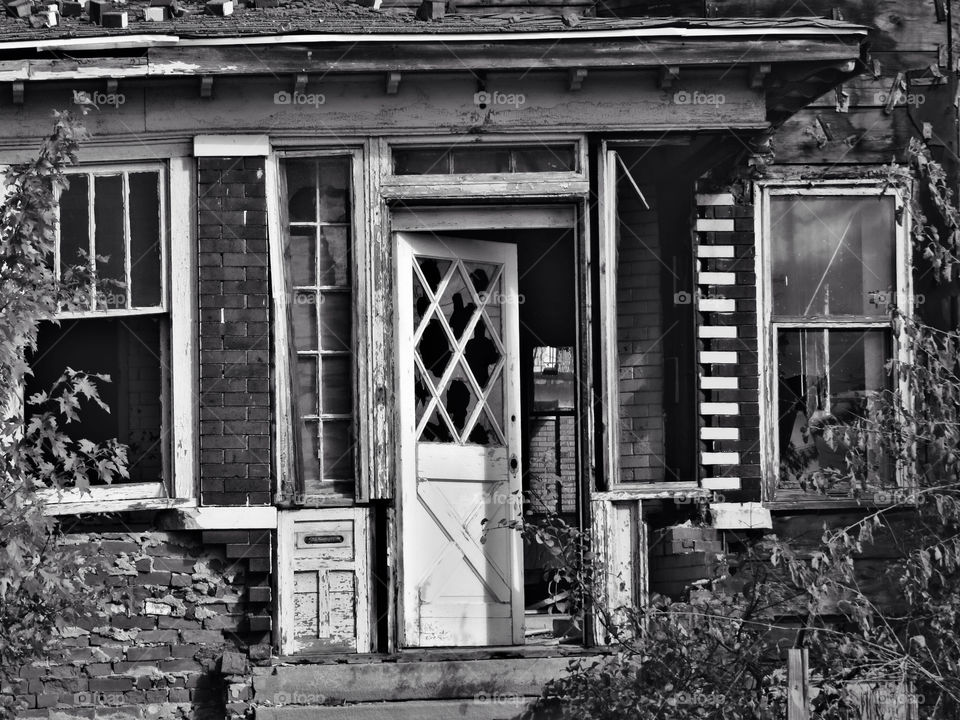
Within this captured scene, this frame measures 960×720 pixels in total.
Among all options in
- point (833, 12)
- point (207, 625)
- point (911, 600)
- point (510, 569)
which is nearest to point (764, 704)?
point (911, 600)

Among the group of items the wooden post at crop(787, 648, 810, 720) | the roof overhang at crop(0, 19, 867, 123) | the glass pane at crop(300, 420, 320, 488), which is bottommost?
the wooden post at crop(787, 648, 810, 720)

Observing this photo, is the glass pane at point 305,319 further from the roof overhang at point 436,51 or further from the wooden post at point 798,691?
the wooden post at point 798,691

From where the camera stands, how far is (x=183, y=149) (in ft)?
33.3

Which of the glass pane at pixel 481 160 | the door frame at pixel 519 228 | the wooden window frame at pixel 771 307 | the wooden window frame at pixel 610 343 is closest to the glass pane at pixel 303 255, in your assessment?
the door frame at pixel 519 228

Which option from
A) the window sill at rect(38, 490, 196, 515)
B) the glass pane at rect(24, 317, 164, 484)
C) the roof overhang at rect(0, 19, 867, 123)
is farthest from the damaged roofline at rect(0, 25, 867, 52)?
the window sill at rect(38, 490, 196, 515)

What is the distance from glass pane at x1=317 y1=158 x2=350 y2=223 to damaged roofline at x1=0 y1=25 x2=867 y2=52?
2.78 ft

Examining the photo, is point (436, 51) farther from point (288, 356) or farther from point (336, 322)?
point (288, 356)

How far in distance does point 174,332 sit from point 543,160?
268 cm

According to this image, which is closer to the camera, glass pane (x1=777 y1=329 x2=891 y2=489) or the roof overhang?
the roof overhang

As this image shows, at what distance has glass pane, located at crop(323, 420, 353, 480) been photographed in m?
10.1

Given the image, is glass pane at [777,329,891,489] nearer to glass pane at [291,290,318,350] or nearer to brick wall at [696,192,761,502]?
brick wall at [696,192,761,502]

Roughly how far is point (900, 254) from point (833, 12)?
6.04 ft

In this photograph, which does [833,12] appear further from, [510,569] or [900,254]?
[510,569]

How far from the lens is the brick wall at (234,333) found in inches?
390
